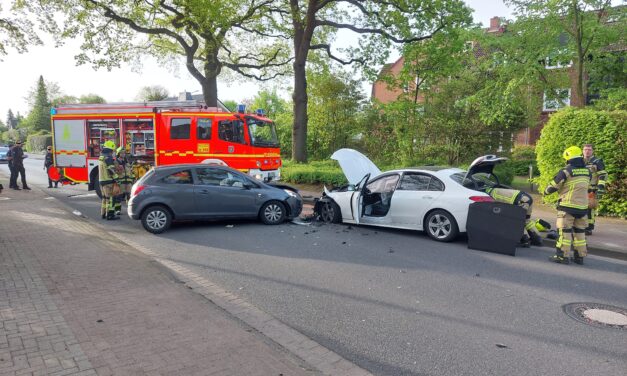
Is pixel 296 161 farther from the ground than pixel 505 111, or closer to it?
closer to it

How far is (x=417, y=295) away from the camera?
17.6ft

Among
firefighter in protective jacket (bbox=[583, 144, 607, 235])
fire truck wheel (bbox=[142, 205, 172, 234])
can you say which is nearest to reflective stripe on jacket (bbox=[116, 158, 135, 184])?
fire truck wheel (bbox=[142, 205, 172, 234])

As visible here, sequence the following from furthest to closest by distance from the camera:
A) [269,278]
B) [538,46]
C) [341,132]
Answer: [341,132]
[538,46]
[269,278]

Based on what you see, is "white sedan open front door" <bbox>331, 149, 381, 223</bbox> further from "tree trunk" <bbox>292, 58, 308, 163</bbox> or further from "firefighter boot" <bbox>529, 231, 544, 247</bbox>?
"tree trunk" <bbox>292, 58, 308, 163</bbox>

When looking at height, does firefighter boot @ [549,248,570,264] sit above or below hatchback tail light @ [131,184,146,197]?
below

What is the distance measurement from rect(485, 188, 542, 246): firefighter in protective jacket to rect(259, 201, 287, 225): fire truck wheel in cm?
450

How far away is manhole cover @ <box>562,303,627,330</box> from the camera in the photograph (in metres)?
4.56

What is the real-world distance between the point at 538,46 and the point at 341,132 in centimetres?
973

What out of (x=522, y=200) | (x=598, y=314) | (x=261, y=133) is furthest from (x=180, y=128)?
(x=598, y=314)

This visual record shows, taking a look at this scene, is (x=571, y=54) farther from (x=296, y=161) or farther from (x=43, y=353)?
(x=43, y=353)

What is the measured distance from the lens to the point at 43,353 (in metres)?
3.62

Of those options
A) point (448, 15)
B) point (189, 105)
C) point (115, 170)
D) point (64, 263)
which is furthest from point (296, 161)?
point (64, 263)

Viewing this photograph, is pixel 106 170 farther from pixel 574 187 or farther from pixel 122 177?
pixel 574 187

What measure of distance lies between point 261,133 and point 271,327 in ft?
34.0
